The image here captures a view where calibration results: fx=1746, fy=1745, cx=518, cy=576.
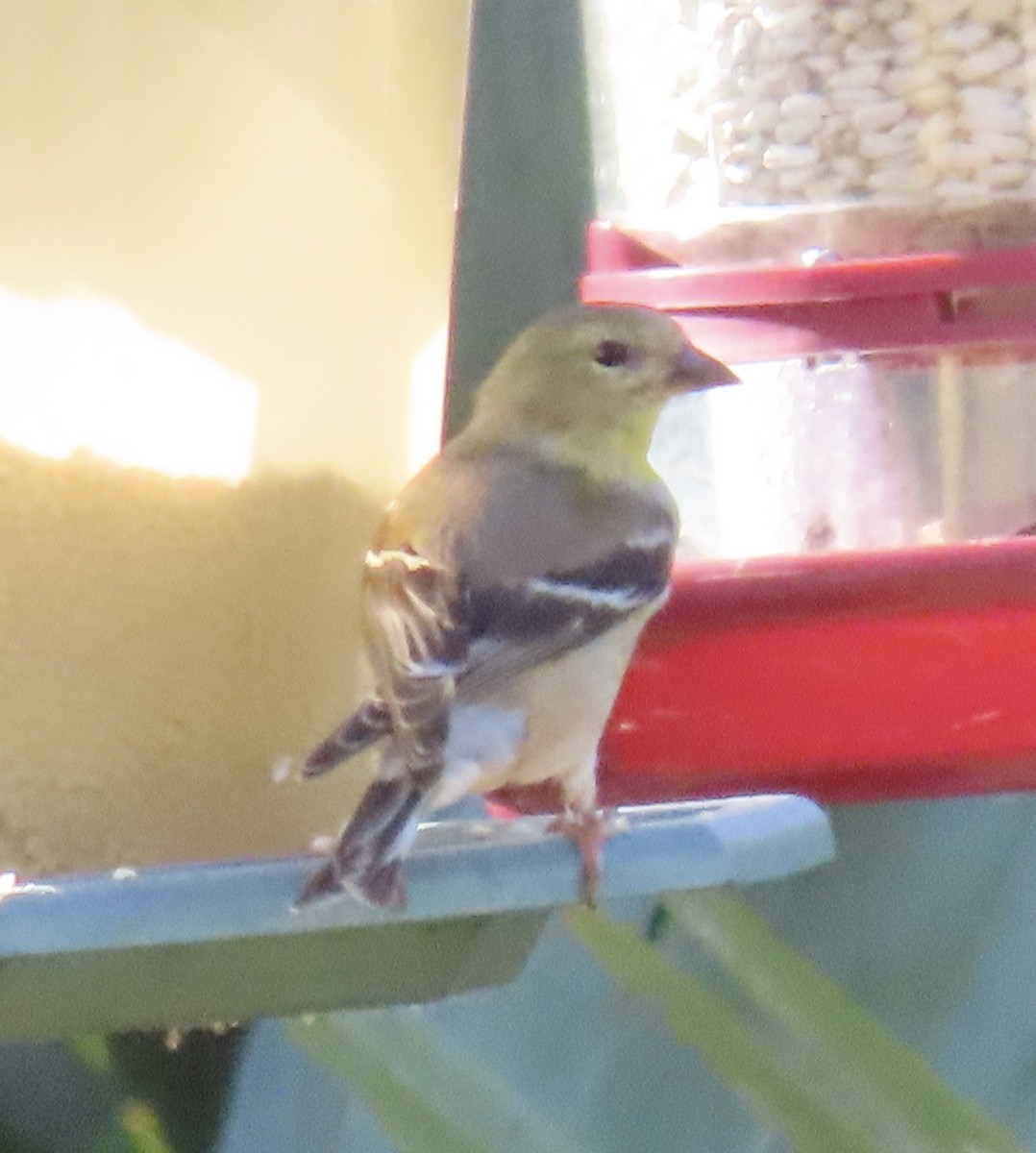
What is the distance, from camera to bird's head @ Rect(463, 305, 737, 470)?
108 centimetres

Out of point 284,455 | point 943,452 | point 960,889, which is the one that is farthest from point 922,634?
point 960,889

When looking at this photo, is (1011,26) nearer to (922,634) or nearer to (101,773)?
(922,634)

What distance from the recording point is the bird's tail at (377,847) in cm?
67

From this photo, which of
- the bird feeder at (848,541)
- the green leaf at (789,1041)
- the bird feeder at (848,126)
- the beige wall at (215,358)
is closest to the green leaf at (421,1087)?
the green leaf at (789,1041)

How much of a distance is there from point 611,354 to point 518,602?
24 centimetres

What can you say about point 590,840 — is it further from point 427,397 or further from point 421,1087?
point 421,1087

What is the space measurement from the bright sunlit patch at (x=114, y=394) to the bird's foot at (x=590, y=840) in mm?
265

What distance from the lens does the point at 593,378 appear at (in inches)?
46.8

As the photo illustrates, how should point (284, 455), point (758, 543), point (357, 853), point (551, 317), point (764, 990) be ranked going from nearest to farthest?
1. point (357, 853)
2. point (284, 455)
3. point (758, 543)
4. point (551, 317)
5. point (764, 990)

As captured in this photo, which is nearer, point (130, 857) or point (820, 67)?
point (130, 857)

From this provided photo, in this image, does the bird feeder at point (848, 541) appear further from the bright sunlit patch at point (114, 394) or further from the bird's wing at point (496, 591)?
the bright sunlit patch at point (114, 394)

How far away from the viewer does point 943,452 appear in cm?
103

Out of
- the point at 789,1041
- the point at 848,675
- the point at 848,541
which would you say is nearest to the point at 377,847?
the point at 848,675

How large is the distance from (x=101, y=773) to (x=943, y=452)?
1.68 ft
